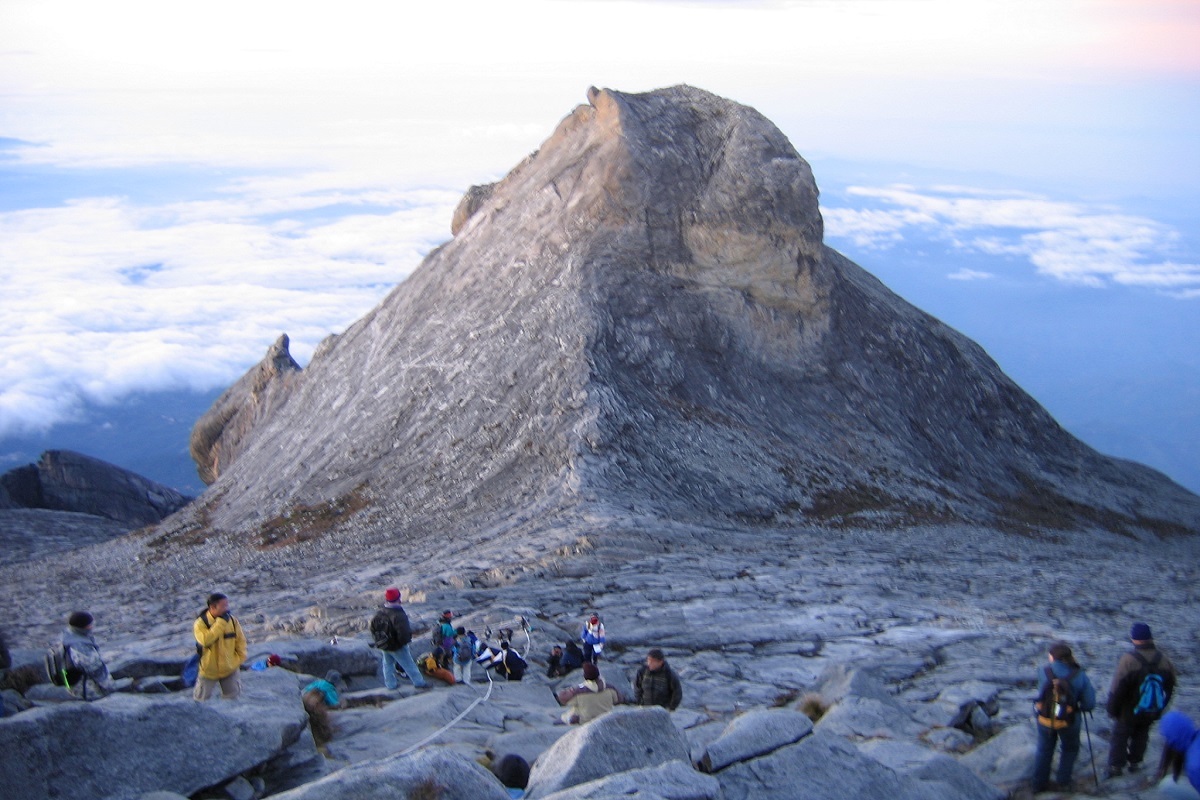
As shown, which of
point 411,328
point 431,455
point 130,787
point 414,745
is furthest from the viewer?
point 411,328

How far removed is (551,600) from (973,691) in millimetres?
10174

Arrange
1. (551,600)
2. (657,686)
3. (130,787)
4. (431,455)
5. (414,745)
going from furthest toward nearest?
(431,455) → (551,600) → (657,686) → (414,745) → (130,787)

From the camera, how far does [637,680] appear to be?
18547 millimetres

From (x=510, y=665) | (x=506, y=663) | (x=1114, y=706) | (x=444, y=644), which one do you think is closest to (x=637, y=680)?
(x=510, y=665)

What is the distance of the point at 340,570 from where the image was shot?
34.3 m

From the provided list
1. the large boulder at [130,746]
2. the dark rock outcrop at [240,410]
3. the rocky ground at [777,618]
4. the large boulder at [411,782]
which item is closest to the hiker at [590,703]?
the rocky ground at [777,618]

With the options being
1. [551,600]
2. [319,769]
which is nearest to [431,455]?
[551,600]

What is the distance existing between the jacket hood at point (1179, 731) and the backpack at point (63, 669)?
1444 cm

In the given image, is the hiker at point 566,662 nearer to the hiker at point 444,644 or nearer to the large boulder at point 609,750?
the hiker at point 444,644

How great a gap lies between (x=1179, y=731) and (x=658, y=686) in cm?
777

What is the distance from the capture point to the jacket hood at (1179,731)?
509 inches

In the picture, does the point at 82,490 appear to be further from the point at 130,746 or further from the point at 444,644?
the point at 130,746

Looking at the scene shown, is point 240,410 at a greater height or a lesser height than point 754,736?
greater

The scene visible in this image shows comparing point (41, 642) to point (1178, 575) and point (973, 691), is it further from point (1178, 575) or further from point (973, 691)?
point (1178, 575)
